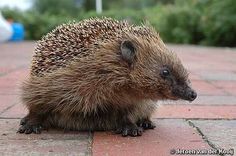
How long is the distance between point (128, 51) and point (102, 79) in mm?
266

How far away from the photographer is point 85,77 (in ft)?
11.4

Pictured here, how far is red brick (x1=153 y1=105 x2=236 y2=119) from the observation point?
4.36 metres

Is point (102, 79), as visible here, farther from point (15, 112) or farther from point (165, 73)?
point (15, 112)

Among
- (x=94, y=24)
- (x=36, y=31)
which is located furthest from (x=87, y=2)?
(x=94, y=24)

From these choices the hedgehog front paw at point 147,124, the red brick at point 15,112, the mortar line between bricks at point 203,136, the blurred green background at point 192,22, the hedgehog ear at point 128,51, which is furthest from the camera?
the blurred green background at point 192,22

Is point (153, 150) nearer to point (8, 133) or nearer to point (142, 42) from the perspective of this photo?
point (142, 42)

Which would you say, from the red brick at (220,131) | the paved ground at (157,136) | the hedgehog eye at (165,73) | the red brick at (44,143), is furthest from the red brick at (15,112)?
the red brick at (220,131)

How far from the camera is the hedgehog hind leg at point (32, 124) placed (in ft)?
11.8

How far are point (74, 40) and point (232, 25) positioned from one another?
15.9m

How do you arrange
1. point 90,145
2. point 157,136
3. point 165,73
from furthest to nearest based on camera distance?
point 157,136 → point 165,73 → point 90,145

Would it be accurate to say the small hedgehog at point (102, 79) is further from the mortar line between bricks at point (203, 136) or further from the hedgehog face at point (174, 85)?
the mortar line between bricks at point (203, 136)

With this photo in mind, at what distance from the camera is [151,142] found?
11.0ft

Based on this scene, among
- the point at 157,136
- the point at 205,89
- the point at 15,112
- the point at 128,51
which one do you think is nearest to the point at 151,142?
the point at 157,136

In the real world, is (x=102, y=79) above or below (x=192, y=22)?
above
